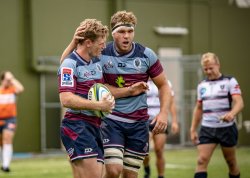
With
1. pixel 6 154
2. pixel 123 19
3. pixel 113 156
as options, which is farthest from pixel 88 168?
pixel 6 154

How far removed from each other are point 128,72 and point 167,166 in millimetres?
8749

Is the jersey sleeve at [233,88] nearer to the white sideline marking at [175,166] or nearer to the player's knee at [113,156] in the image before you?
the player's knee at [113,156]

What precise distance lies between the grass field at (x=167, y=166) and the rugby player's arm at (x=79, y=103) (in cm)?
679

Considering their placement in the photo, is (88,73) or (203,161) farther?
(203,161)

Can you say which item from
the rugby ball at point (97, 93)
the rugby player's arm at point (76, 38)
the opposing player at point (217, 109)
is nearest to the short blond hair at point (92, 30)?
the rugby player's arm at point (76, 38)

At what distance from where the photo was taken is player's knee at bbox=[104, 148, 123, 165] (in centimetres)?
870

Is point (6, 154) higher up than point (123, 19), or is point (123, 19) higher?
point (123, 19)

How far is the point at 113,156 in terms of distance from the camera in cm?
873

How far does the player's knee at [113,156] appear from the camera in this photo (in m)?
8.70

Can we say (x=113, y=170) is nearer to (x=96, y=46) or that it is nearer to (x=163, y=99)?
(x=163, y=99)

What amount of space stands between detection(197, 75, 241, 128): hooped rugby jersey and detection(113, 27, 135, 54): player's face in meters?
2.94

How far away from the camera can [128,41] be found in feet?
29.2

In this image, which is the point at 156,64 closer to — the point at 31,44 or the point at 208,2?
the point at 31,44

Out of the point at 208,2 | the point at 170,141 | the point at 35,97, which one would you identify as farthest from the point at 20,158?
the point at 208,2
